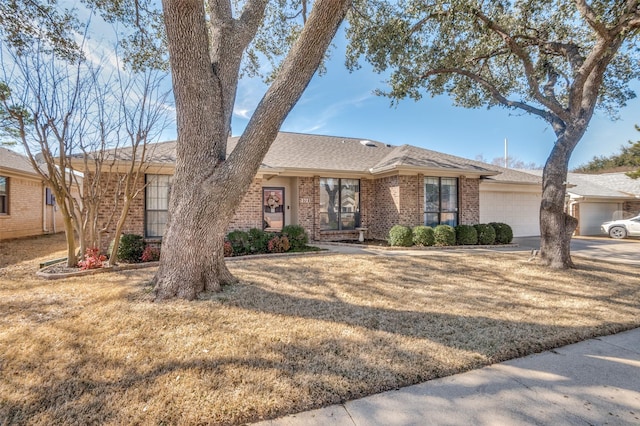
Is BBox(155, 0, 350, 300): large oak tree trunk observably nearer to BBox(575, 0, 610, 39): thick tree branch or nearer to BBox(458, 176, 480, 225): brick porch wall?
BBox(575, 0, 610, 39): thick tree branch

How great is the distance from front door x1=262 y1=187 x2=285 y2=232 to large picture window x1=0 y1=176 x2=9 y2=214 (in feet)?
34.3

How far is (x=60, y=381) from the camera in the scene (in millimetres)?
2584

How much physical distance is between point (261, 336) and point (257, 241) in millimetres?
5835

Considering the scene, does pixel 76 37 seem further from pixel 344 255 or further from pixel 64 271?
pixel 344 255

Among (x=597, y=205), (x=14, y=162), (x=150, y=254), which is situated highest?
(x=14, y=162)

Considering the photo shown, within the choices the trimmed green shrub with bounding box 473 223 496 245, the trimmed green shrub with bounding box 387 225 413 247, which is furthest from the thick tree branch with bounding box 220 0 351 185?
the trimmed green shrub with bounding box 473 223 496 245

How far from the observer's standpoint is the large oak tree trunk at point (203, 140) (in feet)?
14.9

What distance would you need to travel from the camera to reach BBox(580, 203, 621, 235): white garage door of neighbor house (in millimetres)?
17120

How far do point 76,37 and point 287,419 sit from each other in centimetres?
922

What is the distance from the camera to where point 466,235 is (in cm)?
1105

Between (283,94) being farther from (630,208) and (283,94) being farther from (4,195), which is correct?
(630,208)

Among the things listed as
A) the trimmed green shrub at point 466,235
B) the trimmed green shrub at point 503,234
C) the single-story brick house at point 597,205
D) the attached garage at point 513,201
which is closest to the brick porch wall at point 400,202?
the trimmed green shrub at point 466,235

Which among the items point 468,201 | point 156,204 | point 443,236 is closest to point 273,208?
point 156,204

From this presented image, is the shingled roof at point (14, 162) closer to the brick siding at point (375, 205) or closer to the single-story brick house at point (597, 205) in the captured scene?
the brick siding at point (375, 205)
